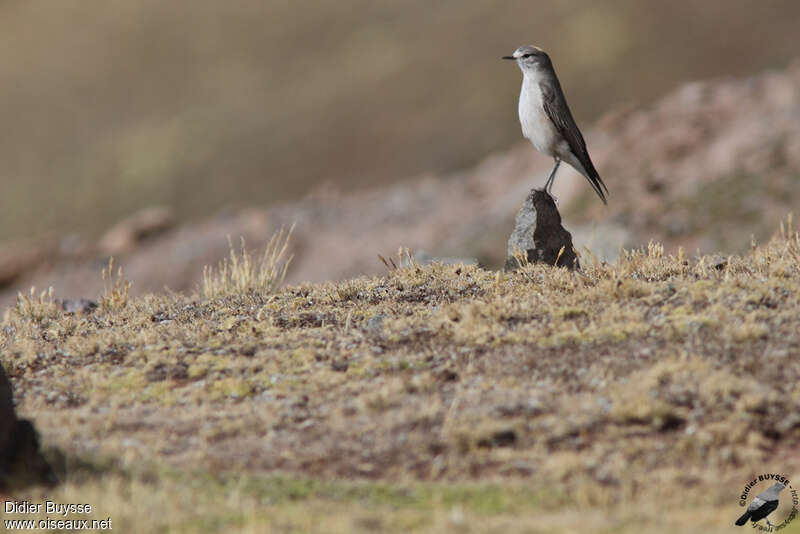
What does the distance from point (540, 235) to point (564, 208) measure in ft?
62.6

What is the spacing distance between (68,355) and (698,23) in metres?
40.8

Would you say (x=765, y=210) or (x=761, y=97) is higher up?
(x=761, y=97)

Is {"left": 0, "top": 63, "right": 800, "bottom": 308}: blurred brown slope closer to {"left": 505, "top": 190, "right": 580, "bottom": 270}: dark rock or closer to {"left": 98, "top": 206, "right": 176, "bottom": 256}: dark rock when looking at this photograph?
{"left": 98, "top": 206, "right": 176, "bottom": 256}: dark rock

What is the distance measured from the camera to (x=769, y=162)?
94.7 feet

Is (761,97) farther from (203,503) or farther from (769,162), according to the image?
(203,503)

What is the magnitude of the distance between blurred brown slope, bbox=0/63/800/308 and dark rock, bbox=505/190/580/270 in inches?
481

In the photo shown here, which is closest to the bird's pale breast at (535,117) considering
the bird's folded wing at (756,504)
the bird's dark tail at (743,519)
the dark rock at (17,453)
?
the bird's folded wing at (756,504)

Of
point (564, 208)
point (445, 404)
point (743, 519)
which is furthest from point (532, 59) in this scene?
point (564, 208)

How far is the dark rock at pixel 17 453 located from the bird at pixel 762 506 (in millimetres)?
4831

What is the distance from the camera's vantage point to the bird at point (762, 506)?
6022 millimetres

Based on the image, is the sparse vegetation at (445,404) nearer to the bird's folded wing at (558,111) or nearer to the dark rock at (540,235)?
the dark rock at (540,235)

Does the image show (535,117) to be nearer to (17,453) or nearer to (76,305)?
(76,305)

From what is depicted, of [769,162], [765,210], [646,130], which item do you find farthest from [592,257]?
[646,130]

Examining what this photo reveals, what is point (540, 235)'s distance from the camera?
1181 cm
